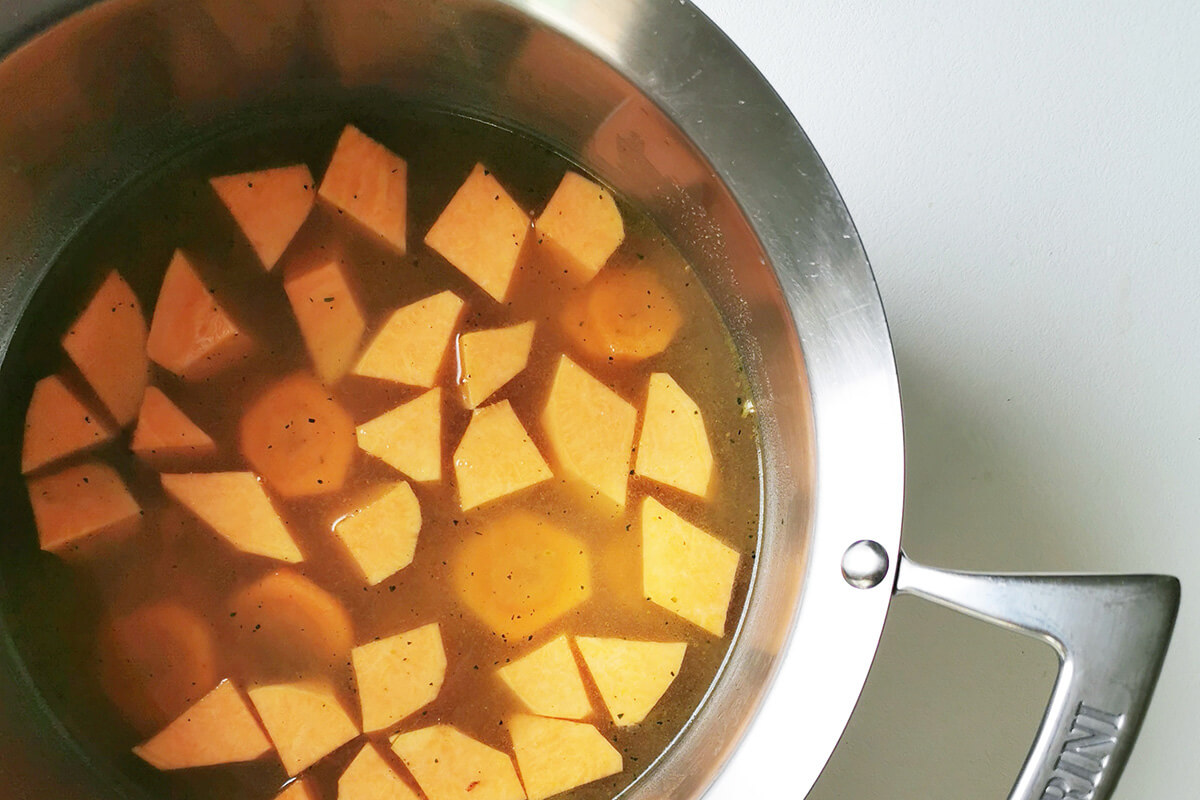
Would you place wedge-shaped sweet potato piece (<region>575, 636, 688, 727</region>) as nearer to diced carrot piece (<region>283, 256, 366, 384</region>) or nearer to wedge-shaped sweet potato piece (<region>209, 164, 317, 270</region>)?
diced carrot piece (<region>283, 256, 366, 384</region>)

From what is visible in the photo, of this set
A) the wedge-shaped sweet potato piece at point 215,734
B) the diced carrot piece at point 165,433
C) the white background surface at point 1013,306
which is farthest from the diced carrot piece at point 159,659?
the white background surface at point 1013,306

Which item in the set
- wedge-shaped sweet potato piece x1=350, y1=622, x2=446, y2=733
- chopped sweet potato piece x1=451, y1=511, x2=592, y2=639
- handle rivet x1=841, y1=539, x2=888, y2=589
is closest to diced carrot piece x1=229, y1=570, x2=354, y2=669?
wedge-shaped sweet potato piece x1=350, y1=622, x2=446, y2=733

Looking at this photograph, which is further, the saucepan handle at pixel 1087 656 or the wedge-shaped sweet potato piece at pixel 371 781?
the wedge-shaped sweet potato piece at pixel 371 781

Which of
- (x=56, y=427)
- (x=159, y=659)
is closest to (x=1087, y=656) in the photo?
(x=159, y=659)

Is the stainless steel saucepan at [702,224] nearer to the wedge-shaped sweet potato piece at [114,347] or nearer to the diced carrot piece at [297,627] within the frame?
the wedge-shaped sweet potato piece at [114,347]

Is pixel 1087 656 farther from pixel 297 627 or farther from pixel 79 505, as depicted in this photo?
pixel 79 505
